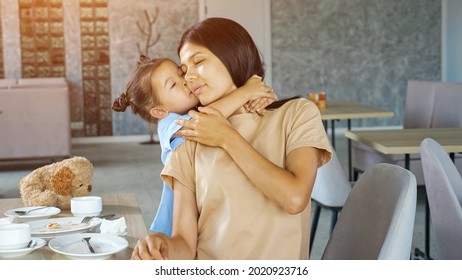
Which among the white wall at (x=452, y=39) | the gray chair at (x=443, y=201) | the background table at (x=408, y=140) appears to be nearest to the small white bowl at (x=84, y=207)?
the gray chair at (x=443, y=201)

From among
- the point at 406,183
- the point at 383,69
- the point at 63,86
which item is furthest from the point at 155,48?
the point at 406,183

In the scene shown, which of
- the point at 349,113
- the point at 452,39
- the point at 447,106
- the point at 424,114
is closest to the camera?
the point at 447,106

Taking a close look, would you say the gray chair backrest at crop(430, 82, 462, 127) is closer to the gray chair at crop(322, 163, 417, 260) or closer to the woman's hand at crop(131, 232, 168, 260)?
the gray chair at crop(322, 163, 417, 260)

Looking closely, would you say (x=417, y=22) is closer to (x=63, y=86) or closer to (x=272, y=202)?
(x=63, y=86)

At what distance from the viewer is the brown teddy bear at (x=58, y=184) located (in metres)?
2.09

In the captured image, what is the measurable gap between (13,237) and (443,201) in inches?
46.6

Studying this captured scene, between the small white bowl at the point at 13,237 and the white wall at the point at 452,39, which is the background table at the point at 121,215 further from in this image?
the white wall at the point at 452,39

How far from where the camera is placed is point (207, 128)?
1.54 metres

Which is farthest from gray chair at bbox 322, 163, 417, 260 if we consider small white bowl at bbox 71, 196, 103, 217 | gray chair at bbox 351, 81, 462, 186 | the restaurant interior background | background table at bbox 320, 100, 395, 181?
the restaurant interior background

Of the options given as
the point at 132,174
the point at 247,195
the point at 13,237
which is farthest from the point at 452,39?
the point at 13,237

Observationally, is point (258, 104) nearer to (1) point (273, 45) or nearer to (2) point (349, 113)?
(2) point (349, 113)

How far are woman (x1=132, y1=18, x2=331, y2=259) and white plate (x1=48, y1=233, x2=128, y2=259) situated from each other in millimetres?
135

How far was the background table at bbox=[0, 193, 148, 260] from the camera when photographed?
157 centimetres

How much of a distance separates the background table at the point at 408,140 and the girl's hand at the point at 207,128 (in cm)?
183
